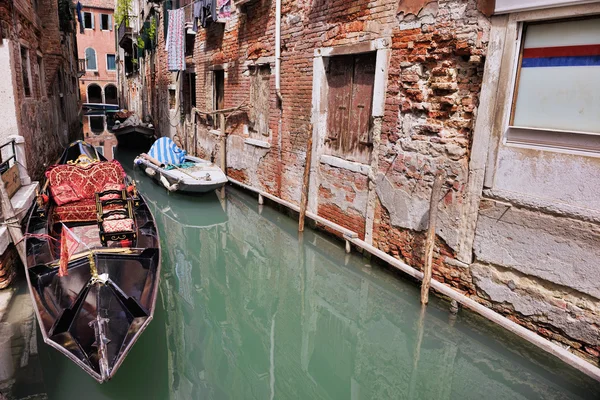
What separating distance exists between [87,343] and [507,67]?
3.66 m

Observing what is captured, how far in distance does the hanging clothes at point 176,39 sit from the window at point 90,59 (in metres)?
21.3

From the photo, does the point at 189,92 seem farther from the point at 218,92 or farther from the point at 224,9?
the point at 224,9

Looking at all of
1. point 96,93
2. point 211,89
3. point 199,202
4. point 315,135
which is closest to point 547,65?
point 315,135

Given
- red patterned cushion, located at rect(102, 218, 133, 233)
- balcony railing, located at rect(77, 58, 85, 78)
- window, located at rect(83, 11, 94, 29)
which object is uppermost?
window, located at rect(83, 11, 94, 29)

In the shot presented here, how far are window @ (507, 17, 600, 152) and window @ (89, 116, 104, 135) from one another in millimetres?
19477

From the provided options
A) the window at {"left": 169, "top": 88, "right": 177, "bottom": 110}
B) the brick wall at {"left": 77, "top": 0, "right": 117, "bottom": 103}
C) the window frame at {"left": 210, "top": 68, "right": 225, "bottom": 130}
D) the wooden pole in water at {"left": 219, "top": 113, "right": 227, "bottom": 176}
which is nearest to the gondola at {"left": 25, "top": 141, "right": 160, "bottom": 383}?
the wooden pole in water at {"left": 219, "top": 113, "right": 227, "bottom": 176}

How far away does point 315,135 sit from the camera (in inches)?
238

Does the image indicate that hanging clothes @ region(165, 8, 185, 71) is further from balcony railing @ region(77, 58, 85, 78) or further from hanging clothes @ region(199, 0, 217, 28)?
balcony railing @ region(77, 58, 85, 78)

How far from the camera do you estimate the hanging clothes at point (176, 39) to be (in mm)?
10854

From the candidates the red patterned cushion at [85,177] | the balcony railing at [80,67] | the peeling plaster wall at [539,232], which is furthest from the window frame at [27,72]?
the balcony railing at [80,67]

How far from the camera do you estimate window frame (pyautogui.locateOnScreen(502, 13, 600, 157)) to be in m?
3.04

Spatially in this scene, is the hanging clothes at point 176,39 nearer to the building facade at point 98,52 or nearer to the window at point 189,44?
the window at point 189,44

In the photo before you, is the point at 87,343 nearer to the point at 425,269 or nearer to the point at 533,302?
the point at 425,269

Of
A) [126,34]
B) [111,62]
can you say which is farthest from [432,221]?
[111,62]
